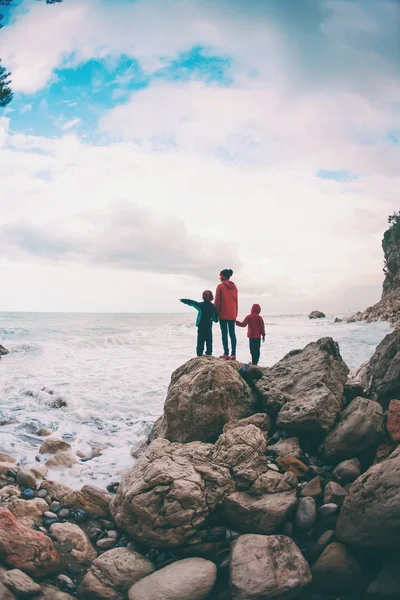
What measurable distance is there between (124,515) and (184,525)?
849mm

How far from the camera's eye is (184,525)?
4.48 meters

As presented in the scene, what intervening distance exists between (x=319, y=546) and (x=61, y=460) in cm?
495

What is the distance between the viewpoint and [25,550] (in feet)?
14.3

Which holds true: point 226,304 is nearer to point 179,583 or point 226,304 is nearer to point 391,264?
point 179,583

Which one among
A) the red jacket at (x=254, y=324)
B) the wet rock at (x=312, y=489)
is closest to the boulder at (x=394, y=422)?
the wet rock at (x=312, y=489)

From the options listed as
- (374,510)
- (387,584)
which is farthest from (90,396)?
(387,584)

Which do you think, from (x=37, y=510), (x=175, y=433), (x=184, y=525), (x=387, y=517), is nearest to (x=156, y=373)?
(x=175, y=433)

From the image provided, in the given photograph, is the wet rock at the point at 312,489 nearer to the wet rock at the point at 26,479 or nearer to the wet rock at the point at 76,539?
the wet rock at the point at 76,539

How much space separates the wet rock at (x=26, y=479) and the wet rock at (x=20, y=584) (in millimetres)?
2246

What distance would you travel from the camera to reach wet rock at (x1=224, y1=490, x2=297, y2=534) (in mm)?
4527

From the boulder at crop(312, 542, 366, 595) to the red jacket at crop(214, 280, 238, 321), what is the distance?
571 centimetres

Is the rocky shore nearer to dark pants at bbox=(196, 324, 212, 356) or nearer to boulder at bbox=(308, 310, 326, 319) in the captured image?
dark pants at bbox=(196, 324, 212, 356)

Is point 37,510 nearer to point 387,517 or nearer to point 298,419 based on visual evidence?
point 298,419

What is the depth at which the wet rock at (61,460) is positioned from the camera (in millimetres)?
7299
